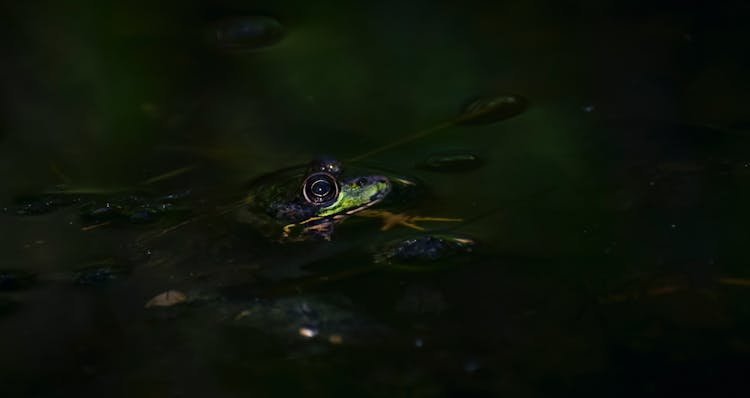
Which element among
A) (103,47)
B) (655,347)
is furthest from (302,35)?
(655,347)

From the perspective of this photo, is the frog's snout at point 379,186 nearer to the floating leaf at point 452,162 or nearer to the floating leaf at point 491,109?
the floating leaf at point 452,162

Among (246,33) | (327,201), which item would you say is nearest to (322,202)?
(327,201)

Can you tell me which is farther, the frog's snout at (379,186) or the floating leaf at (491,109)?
the floating leaf at (491,109)

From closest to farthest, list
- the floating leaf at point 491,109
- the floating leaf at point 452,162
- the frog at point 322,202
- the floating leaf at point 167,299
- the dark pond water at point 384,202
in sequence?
1. the dark pond water at point 384,202
2. the floating leaf at point 167,299
3. the frog at point 322,202
4. the floating leaf at point 452,162
5. the floating leaf at point 491,109

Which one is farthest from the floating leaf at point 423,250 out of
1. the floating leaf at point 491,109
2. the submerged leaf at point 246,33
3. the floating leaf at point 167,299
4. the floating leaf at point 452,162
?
the submerged leaf at point 246,33

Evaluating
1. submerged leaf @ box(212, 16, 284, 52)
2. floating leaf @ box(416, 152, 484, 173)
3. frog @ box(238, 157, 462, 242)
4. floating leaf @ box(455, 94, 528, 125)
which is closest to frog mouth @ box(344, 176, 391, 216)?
frog @ box(238, 157, 462, 242)

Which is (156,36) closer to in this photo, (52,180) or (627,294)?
(52,180)
